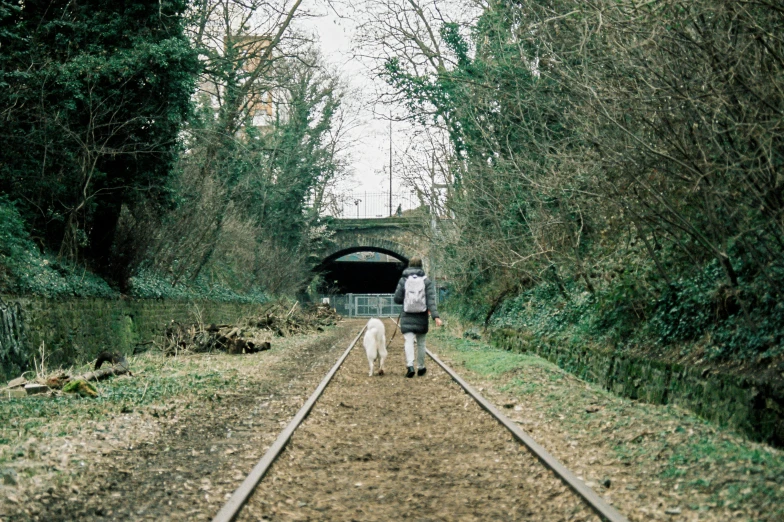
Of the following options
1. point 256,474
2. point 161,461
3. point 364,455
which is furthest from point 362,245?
point 256,474

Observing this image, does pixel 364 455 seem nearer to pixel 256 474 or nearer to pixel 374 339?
pixel 256 474

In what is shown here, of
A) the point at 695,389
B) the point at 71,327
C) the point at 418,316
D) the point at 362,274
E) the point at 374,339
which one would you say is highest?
the point at 362,274

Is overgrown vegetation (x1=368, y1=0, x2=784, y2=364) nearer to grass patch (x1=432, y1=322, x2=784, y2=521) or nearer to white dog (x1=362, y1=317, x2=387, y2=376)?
grass patch (x1=432, y1=322, x2=784, y2=521)

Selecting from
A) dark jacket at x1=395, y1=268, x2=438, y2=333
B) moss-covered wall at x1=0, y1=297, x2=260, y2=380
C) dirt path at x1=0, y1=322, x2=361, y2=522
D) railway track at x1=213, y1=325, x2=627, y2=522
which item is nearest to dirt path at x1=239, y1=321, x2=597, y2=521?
railway track at x1=213, y1=325, x2=627, y2=522

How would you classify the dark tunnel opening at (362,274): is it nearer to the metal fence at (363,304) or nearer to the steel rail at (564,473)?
the metal fence at (363,304)

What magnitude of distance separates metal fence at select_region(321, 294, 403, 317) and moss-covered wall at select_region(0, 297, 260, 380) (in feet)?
144

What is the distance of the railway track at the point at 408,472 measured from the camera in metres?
4.93

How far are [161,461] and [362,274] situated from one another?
63604 millimetres

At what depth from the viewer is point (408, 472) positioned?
6.07 meters

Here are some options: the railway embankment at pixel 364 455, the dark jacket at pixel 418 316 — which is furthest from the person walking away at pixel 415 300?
the railway embankment at pixel 364 455

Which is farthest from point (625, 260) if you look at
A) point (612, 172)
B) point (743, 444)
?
point (743, 444)

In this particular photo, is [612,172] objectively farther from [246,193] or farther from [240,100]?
[246,193]

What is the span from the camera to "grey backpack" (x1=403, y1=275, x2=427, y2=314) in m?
12.3

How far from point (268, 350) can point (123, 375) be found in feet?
23.4
